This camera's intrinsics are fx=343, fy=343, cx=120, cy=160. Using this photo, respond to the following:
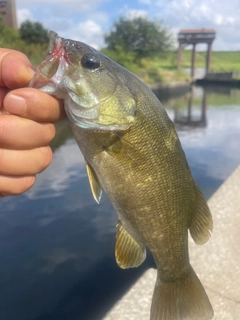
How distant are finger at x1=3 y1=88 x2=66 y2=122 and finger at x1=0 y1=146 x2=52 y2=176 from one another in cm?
18

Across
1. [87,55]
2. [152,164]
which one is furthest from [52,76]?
[152,164]

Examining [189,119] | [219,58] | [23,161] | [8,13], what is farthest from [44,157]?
[219,58]

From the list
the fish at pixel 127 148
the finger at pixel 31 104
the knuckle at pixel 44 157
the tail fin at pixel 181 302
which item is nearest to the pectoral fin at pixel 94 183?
the fish at pixel 127 148

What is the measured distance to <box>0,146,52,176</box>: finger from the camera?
1.52 metres

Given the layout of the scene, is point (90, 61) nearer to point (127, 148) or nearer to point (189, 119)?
point (127, 148)

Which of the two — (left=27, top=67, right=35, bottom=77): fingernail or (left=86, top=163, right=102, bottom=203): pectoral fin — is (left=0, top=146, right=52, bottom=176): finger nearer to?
(left=86, top=163, right=102, bottom=203): pectoral fin

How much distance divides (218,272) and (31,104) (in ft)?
7.33

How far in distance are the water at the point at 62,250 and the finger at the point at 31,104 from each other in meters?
A: 3.21

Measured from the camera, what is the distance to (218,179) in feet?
26.3

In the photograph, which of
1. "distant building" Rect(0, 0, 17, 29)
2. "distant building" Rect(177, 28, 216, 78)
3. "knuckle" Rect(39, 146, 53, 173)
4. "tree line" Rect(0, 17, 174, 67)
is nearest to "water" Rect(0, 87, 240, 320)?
"knuckle" Rect(39, 146, 53, 173)

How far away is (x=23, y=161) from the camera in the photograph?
61.1 inches

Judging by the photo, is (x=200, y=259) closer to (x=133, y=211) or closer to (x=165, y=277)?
(x=165, y=277)

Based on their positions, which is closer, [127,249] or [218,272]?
[127,249]

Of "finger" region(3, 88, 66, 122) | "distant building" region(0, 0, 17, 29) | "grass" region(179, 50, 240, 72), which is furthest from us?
"grass" region(179, 50, 240, 72)
